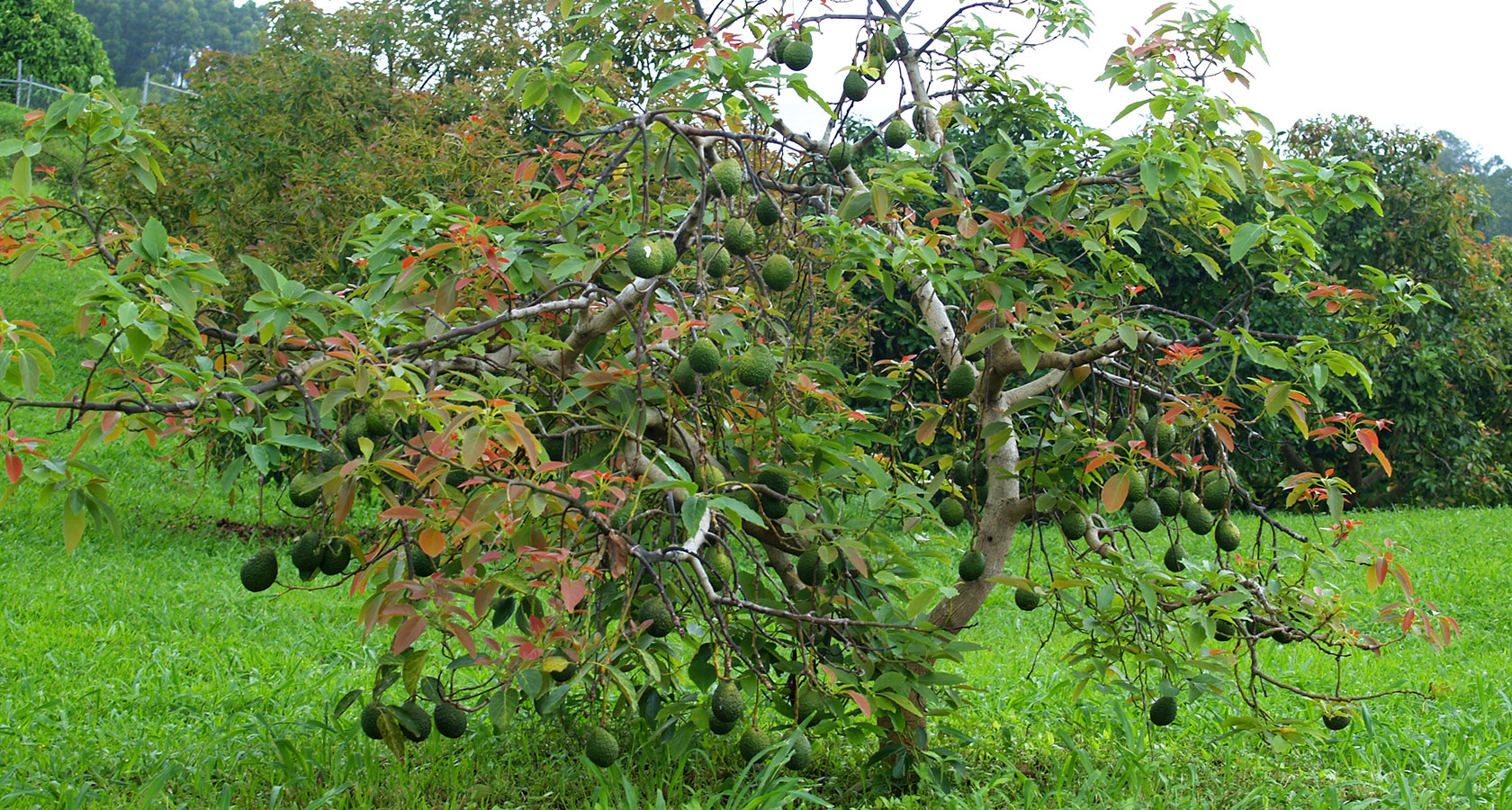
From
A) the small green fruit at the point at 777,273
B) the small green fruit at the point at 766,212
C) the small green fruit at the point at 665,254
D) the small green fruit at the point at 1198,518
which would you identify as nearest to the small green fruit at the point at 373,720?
the small green fruit at the point at 665,254

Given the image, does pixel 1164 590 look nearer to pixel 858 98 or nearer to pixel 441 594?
pixel 858 98

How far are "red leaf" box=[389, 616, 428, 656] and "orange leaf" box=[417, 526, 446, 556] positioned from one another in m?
0.14

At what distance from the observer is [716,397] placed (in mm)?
2486

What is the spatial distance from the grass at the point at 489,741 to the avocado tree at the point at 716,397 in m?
0.23

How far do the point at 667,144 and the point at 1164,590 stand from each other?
59.1 inches

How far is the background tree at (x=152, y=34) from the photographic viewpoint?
47.0 meters

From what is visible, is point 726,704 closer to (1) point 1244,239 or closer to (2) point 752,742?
(2) point 752,742

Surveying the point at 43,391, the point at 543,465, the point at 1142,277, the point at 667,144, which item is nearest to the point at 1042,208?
the point at 1142,277

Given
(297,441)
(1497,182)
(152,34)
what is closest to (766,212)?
(297,441)

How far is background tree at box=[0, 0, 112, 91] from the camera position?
982 inches

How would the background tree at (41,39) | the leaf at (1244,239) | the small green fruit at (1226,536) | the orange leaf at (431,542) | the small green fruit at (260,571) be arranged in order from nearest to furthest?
the orange leaf at (431,542) → the small green fruit at (260,571) → the leaf at (1244,239) → the small green fruit at (1226,536) → the background tree at (41,39)

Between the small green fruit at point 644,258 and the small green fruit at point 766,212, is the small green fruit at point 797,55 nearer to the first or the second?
the small green fruit at point 766,212

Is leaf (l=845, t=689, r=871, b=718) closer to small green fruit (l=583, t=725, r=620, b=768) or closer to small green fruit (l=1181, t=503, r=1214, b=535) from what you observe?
small green fruit (l=583, t=725, r=620, b=768)

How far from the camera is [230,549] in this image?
6.46 m
